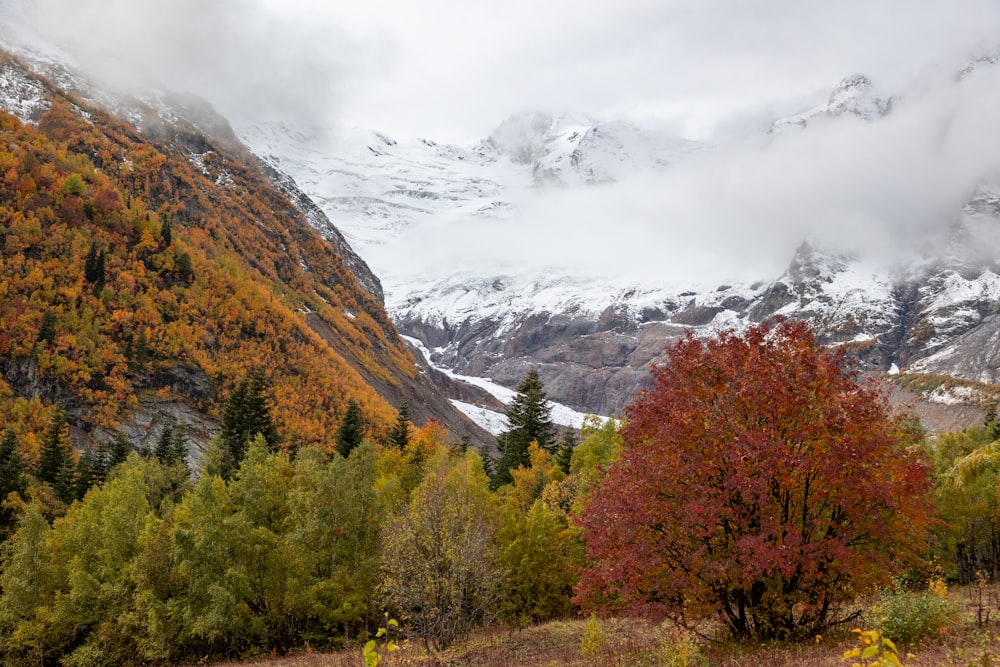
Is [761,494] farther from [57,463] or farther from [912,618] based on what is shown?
[57,463]

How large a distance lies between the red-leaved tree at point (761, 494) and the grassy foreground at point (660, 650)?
0.91 m

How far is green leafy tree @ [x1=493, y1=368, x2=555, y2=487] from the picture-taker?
2416 inches

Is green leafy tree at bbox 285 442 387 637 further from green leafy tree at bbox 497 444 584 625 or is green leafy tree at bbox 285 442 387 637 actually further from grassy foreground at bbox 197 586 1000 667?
green leafy tree at bbox 497 444 584 625

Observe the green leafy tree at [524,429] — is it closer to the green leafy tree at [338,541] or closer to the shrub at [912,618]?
the green leafy tree at [338,541]

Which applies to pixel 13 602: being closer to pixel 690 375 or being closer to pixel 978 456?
pixel 690 375

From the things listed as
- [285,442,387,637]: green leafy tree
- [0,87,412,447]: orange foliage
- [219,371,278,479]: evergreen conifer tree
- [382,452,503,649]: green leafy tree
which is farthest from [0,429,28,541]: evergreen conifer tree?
[382,452,503,649]: green leafy tree

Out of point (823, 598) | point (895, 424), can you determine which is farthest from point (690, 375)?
point (823, 598)

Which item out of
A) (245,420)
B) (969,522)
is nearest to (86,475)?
(245,420)

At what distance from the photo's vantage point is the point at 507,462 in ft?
201

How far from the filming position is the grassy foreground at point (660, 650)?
497 inches

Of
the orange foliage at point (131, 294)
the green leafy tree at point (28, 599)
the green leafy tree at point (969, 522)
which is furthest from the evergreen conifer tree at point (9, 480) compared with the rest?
the green leafy tree at point (969, 522)

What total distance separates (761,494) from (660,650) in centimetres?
488

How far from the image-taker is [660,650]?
51.2 feet

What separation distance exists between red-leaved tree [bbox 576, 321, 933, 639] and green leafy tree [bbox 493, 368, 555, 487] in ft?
148
